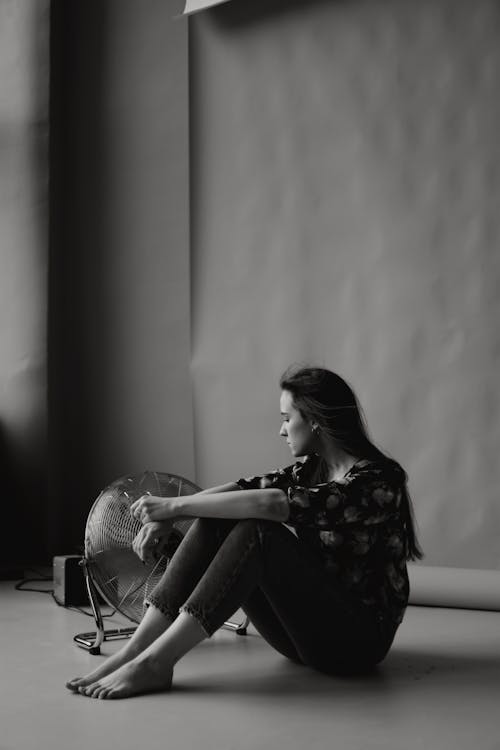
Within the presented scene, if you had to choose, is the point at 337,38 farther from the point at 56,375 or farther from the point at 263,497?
the point at 263,497

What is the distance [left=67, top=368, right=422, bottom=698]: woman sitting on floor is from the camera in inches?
Answer: 81.9

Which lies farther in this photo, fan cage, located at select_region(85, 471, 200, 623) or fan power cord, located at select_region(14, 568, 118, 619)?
fan power cord, located at select_region(14, 568, 118, 619)

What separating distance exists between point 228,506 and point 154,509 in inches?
9.7

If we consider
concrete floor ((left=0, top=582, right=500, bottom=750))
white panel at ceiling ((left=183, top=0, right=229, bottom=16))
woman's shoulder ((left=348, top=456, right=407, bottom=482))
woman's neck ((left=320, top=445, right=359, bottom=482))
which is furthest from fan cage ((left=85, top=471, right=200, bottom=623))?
white panel at ceiling ((left=183, top=0, right=229, bottom=16))

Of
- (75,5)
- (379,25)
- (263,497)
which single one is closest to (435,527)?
(263,497)

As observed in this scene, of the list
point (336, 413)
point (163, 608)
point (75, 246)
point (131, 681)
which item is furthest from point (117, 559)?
point (75, 246)

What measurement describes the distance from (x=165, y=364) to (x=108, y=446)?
553mm

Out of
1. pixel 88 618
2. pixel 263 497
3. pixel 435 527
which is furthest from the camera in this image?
pixel 435 527

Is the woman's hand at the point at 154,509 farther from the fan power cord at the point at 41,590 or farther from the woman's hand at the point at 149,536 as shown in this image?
the fan power cord at the point at 41,590

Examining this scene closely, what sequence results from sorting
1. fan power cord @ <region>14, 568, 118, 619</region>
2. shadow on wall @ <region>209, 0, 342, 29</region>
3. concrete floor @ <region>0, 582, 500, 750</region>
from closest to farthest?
concrete floor @ <region>0, 582, 500, 750</region> → fan power cord @ <region>14, 568, 118, 619</region> → shadow on wall @ <region>209, 0, 342, 29</region>

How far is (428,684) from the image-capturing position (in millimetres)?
2254

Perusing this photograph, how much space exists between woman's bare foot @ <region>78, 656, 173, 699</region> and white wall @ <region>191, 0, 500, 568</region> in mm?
1773

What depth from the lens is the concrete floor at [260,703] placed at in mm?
1794

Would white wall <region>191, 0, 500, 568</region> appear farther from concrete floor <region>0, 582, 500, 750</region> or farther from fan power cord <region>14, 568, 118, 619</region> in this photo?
concrete floor <region>0, 582, 500, 750</region>
